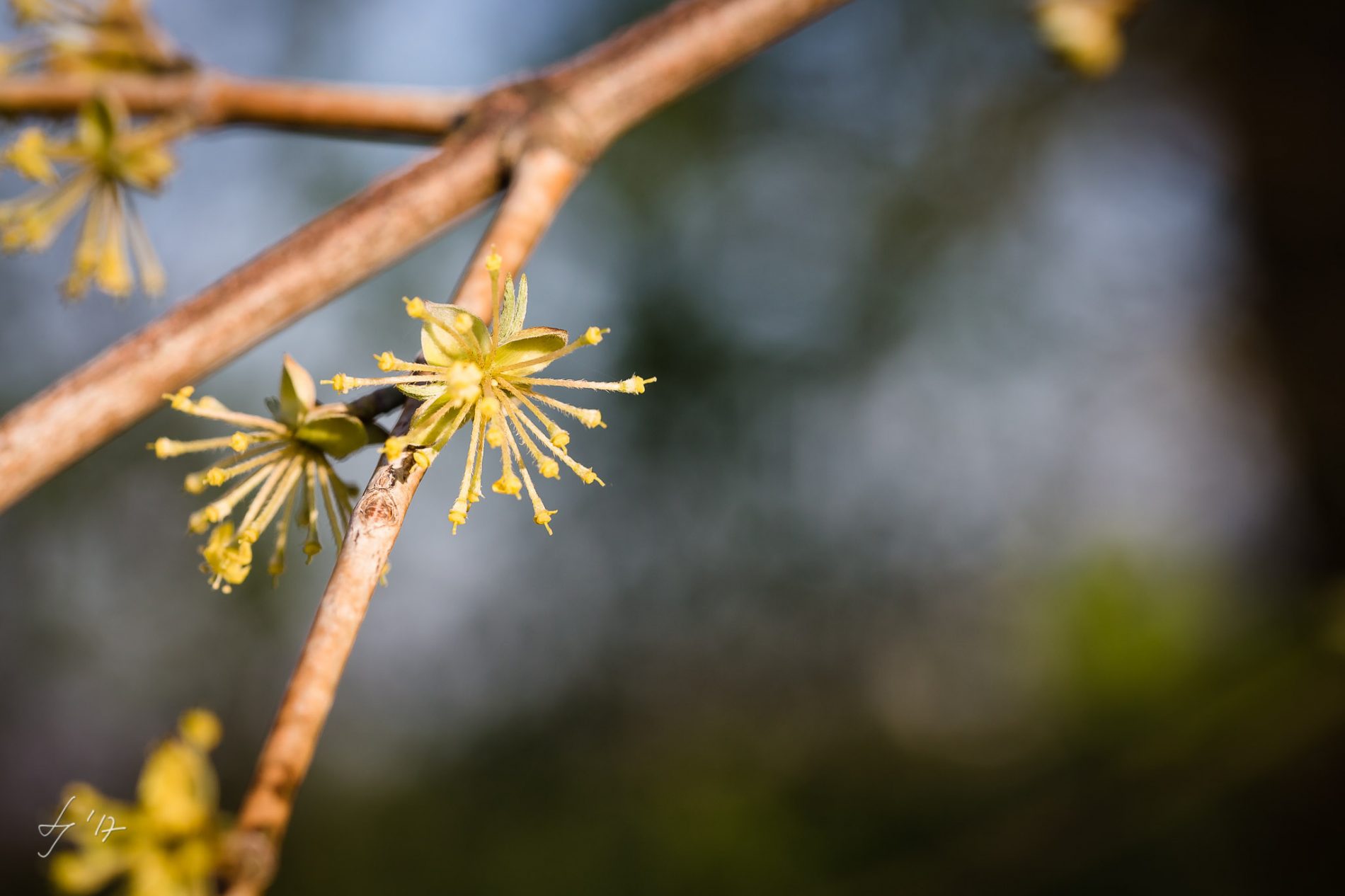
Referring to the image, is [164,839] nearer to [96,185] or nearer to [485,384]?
[485,384]

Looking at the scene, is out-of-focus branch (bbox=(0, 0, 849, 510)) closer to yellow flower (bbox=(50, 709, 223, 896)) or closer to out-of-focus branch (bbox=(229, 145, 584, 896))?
out-of-focus branch (bbox=(229, 145, 584, 896))

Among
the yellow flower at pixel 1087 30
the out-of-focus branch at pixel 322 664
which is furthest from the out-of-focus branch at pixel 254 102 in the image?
the yellow flower at pixel 1087 30

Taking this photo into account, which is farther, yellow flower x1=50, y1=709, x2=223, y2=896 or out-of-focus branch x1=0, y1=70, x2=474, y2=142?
out-of-focus branch x1=0, y1=70, x2=474, y2=142

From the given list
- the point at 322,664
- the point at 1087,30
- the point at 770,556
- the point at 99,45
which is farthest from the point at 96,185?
the point at 770,556

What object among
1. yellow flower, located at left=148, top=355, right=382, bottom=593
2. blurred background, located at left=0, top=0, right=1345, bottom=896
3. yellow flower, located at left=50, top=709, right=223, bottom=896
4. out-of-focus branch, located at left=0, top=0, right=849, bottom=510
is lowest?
yellow flower, located at left=50, top=709, right=223, bottom=896

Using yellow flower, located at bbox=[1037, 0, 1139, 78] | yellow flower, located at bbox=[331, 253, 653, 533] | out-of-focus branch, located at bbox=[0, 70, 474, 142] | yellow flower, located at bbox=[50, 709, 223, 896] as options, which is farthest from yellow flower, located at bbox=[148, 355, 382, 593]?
yellow flower, located at bbox=[1037, 0, 1139, 78]

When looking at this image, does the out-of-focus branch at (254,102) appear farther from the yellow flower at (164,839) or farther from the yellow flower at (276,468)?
the yellow flower at (164,839)
